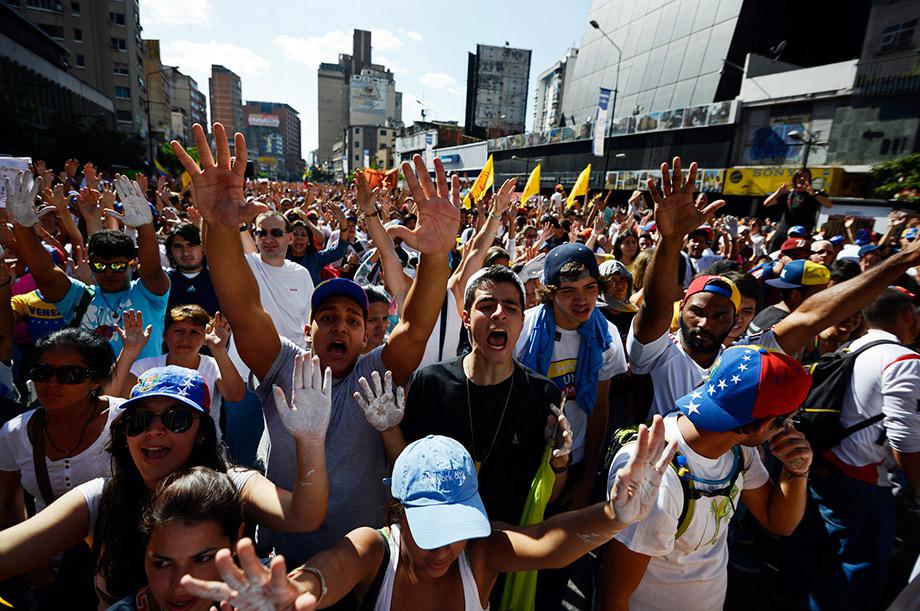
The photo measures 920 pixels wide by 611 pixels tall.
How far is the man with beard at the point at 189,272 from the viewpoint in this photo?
396 centimetres

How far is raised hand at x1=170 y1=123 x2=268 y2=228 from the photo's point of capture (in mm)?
2006

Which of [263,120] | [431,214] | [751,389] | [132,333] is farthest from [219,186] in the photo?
[263,120]

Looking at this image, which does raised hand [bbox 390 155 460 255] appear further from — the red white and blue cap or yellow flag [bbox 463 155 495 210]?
yellow flag [bbox 463 155 495 210]

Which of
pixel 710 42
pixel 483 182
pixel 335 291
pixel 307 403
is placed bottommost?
pixel 307 403

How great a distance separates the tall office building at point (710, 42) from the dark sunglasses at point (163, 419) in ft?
115

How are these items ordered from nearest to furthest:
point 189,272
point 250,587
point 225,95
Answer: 1. point 250,587
2. point 189,272
3. point 225,95

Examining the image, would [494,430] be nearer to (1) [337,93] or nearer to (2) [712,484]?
(2) [712,484]

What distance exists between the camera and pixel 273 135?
6535 inches

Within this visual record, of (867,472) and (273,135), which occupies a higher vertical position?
(273,135)

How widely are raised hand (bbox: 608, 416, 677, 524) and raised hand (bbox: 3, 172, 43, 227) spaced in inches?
159

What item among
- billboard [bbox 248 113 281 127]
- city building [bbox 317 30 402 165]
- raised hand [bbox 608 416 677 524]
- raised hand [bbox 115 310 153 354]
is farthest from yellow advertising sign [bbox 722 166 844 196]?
billboard [bbox 248 113 281 127]

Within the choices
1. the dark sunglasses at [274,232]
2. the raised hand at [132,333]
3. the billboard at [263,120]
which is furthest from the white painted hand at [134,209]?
the billboard at [263,120]

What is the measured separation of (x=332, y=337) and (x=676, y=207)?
1.87 meters

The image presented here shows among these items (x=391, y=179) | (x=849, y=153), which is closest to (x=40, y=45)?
(x=391, y=179)
